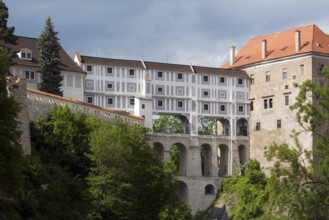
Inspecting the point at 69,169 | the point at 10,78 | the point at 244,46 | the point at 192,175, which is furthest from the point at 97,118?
the point at 244,46

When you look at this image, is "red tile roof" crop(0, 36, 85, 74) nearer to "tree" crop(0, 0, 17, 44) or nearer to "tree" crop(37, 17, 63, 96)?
"tree" crop(37, 17, 63, 96)

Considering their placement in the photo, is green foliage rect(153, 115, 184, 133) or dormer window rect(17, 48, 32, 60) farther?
green foliage rect(153, 115, 184, 133)

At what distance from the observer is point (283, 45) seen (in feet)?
290

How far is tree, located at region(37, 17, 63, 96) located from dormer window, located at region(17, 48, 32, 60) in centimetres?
201

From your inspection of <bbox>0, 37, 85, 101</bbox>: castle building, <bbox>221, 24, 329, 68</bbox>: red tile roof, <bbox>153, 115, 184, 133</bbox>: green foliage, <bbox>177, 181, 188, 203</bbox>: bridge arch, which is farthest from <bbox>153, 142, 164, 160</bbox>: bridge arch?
<bbox>153, 115, 184, 133</bbox>: green foliage

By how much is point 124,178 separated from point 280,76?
35.2 metres

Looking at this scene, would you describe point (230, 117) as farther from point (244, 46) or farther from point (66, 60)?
point (66, 60)

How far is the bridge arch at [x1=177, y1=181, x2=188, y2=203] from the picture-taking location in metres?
84.7

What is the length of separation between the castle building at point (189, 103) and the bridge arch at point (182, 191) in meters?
0.10

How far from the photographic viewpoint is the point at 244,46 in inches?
3738

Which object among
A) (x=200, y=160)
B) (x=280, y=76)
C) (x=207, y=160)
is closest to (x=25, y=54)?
(x=200, y=160)

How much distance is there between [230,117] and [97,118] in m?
26.6

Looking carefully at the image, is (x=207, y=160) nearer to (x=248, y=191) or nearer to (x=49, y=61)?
(x=248, y=191)

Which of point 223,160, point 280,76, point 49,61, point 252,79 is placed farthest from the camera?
point 252,79
